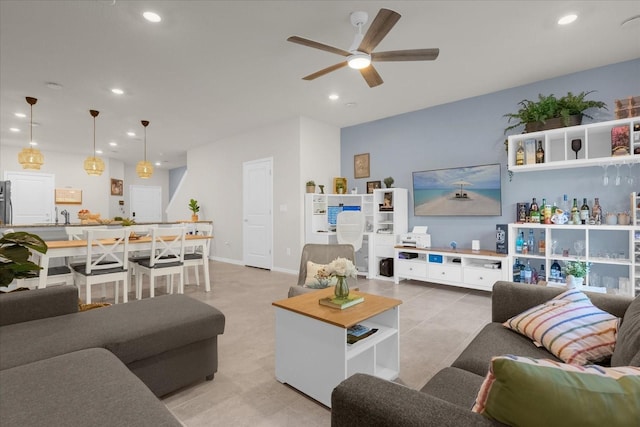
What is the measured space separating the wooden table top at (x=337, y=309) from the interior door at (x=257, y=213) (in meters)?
4.02

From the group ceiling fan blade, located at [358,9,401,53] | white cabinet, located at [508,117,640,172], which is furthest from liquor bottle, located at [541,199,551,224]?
ceiling fan blade, located at [358,9,401,53]

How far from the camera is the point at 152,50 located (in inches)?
130

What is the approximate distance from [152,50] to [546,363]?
13.1 feet

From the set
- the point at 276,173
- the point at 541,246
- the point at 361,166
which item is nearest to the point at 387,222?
the point at 361,166

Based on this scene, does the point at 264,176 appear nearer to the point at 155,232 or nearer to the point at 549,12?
the point at 155,232

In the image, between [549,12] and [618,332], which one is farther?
[549,12]

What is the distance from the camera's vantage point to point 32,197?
7.98 meters

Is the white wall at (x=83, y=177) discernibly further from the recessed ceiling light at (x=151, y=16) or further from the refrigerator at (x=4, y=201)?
the recessed ceiling light at (x=151, y=16)

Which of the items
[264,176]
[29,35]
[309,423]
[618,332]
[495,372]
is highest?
[29,35]

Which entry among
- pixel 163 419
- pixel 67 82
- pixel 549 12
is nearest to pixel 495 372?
pixel 163 419

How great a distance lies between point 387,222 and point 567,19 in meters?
3.34

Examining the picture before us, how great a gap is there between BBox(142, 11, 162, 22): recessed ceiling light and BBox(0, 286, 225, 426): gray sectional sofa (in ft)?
7.51

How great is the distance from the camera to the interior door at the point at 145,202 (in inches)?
410

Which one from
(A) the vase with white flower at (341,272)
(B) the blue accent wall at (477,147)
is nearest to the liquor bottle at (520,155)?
(B) the blue accent wall at (477,147)
